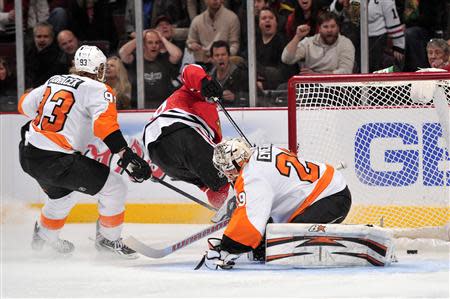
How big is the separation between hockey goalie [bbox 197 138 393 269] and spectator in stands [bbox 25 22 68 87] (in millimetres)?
3063

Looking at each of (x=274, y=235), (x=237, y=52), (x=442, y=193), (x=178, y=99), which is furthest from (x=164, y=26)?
(x=274, y=235)

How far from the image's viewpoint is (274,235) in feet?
16.2

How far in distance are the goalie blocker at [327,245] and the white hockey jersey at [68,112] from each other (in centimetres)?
113

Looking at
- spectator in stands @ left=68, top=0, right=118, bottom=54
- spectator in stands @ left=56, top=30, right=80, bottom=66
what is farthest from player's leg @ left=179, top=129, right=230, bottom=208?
spectator in stands @ left=56, top=30, right=80, bottom=66

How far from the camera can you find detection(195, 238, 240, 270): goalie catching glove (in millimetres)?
4914

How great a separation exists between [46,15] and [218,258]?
3.41 metres

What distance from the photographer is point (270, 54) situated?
7.29m

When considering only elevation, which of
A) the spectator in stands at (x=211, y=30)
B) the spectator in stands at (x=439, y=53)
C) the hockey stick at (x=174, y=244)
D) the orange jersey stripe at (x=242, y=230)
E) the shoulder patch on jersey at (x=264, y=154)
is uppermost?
the spectator in stands at (x=211, y=30)

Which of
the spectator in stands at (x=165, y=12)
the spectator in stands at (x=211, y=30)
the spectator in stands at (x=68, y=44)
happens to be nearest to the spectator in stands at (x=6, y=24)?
the spectator in stands at (x=68, y=44)

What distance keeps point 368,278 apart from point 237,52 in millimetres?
2965

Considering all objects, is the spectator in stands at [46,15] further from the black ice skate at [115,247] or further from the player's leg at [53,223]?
the black ice skate at [115,247]

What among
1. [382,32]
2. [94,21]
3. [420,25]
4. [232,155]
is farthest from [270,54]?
[232,155]

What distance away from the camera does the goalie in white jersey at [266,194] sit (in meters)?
4.82

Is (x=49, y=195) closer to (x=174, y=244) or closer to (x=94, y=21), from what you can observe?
(x=174, y=244)
